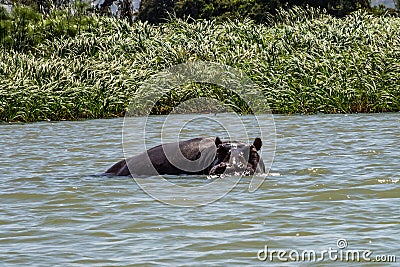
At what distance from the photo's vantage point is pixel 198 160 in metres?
11.0

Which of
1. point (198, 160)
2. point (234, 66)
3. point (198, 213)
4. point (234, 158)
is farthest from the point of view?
point (234, 66)

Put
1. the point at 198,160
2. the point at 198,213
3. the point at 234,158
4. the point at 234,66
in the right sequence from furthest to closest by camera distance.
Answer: the point at 234,66 → the point at 198,160 → the point at 234,158 → the point at 198,213

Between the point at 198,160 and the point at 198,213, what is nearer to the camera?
the point at 198,213

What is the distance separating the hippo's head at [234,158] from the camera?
34.4 feet

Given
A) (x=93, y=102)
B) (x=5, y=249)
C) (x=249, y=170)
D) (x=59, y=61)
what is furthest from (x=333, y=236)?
(x=59, y=61)

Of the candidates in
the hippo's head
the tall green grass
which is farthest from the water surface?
the tall green grass

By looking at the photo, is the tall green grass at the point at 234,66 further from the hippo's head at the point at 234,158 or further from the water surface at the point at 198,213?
the hippo's head at the point at 234,158

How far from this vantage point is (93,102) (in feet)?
70.2

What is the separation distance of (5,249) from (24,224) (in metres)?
1.03

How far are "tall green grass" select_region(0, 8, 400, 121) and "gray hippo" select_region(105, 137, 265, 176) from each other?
951 cm

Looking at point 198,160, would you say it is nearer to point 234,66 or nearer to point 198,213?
point 198,213

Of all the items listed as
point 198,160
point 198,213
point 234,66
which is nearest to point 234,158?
point 198,160

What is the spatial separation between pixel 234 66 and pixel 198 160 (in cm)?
1138

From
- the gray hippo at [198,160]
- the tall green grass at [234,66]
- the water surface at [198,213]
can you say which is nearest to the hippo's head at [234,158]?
the gray hippo at [198,160]
